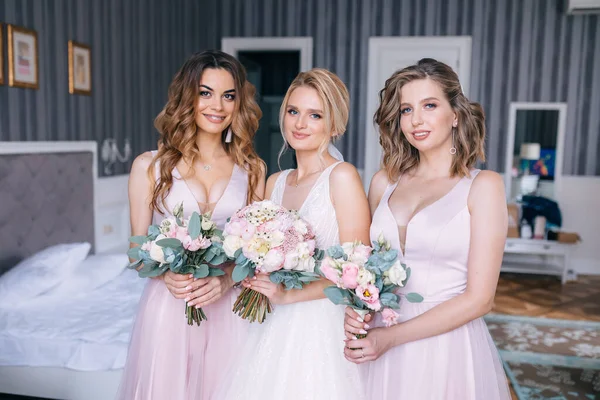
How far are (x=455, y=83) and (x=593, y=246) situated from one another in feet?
18.2

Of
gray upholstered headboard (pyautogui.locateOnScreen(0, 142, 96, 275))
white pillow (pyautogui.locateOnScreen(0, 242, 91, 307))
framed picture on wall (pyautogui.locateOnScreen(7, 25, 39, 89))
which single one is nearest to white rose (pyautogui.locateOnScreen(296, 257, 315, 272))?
white pillow (pyautogui.locateOnScreen(0, 242, 91, 307))

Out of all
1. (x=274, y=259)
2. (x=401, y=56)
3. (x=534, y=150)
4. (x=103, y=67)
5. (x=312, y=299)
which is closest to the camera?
(x=274, y=259)

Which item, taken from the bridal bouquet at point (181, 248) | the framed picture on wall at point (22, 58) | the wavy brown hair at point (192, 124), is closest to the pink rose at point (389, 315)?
the bridal bouquet at point (181, 248)

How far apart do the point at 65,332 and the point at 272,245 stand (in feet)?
5.16

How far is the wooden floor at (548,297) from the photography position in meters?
4.74

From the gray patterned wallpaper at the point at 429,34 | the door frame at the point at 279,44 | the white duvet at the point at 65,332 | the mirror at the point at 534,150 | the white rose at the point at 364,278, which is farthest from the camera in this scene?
the door frame at the point at 279,44

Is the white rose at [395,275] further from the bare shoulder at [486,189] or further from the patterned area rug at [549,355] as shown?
the patterned area rug at [549,355]

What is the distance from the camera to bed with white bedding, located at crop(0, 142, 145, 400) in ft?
8.14

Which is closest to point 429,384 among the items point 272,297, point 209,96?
point 272,297

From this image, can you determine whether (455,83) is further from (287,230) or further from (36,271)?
(36,271)

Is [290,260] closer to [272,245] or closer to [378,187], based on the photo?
[272,245]

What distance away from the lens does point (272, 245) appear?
150cm

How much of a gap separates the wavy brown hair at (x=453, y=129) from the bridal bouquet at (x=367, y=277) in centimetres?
43

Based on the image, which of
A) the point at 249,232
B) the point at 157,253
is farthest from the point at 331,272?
the point at 157,253
